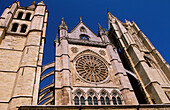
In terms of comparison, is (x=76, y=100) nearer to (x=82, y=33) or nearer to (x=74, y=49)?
(x=74, y=49)

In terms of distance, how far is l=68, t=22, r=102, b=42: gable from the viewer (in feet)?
54.5

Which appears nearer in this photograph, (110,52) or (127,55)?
(110,52)

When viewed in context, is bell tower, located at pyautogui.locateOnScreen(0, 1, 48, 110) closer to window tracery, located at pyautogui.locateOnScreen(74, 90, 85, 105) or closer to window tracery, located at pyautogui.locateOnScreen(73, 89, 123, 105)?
window tracery, located at pyautogui.locateOnScreen(74, 90, 85, 105)

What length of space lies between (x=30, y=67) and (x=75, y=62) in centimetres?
487

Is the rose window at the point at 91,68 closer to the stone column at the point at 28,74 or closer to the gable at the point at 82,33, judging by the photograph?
the gable at the point at 82,33

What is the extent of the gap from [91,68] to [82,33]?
5984 millimetres

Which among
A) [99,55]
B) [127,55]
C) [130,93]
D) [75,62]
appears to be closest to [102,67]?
[99,55]

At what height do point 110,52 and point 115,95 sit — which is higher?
point 110,52

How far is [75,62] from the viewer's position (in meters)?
12.9

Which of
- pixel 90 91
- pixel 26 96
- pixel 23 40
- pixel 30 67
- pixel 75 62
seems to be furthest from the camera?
pixel 75 62

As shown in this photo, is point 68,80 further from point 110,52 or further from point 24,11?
point 24,11

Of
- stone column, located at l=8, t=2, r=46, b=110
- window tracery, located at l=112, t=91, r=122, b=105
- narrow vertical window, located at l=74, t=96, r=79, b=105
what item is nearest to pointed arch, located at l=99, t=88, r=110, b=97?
window tracery, located at l=112, t=91, r=122, b=105

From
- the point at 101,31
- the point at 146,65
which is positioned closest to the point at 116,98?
the point at 146,65

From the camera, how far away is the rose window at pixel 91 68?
12.2 m
